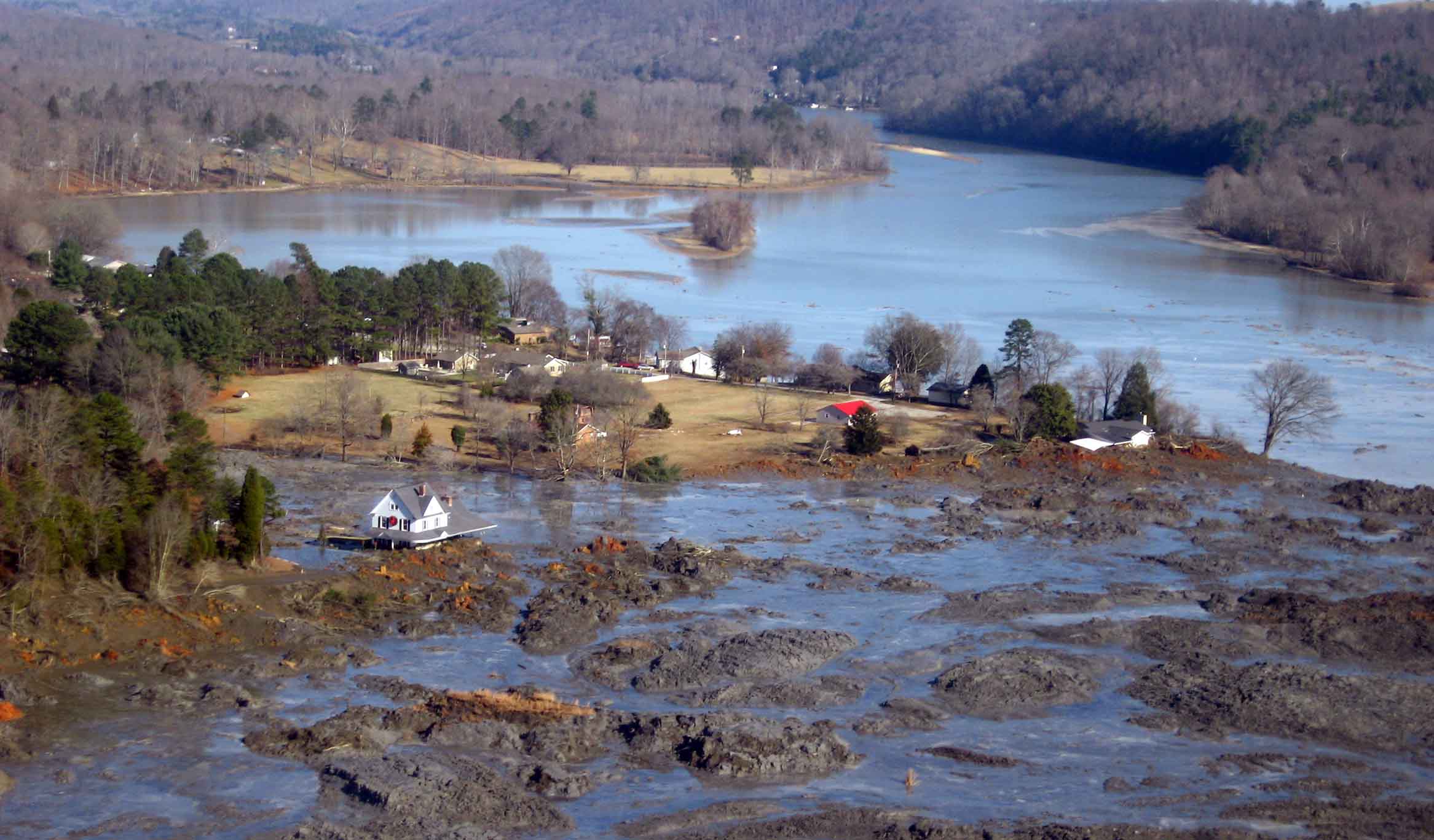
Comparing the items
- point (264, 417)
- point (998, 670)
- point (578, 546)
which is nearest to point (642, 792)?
point (998, 670)

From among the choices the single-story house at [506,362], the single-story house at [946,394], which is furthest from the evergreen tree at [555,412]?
the single-story house at [946,394]

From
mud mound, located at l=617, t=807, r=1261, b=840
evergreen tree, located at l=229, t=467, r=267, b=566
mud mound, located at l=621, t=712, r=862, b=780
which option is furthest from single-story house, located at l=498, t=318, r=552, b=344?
mud mound, located at l=617, t=807, r=1261, b=840

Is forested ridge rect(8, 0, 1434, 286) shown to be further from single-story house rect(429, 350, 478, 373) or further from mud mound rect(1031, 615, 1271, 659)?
mud mound rect(1031, 615, 1271, 659)

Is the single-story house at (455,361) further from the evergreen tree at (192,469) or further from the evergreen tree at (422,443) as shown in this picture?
the evergreen tree at (192,469)

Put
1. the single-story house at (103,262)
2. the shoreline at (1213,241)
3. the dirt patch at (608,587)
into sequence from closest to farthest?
the dirt patch at (608,587) < the single-story house at (103,262) < the shoreline at (1213,241)

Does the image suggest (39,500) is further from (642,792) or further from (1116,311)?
(1116,311)

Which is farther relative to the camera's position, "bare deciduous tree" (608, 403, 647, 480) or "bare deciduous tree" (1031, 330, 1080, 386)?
"bare deciduous tree" (1031, 330, 1080, 386)
